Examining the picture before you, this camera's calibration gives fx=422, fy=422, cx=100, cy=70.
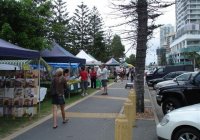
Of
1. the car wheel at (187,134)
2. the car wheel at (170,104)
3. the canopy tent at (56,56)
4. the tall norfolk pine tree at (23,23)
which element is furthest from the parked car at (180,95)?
the canopy tent at (56,56)

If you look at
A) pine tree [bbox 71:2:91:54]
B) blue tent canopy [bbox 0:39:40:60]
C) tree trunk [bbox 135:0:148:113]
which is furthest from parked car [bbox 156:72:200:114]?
pine tree [bbox 71:2:91:54]

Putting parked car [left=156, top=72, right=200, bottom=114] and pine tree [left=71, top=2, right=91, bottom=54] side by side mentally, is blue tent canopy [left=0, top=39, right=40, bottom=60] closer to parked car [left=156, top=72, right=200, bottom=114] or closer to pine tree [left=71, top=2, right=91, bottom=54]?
parked car [left=156, top=72, right=200, bottom=114]

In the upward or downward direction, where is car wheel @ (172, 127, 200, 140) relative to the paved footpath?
upward

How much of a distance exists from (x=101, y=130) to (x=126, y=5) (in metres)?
5.81

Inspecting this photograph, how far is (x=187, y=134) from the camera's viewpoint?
27.7ft

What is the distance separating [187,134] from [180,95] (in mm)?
6833

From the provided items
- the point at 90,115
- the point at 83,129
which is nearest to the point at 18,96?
the point at 90,115

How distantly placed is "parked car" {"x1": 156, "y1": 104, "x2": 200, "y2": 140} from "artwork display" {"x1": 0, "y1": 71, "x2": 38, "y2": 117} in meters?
6.33

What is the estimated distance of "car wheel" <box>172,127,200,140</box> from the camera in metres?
8.30

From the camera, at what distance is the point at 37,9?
73.5 feet

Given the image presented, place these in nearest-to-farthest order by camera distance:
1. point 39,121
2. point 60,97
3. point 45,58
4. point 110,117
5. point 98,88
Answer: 1. point 60,97
2. point 39,121
3. point 110,117
4. point 45,58
5. point 98,88

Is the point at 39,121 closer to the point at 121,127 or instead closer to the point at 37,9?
the point at 121,127

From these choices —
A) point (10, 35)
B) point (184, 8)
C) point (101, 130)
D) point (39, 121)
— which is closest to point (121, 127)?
point (101, 130)

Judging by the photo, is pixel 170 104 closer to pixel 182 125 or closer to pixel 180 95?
pixel 180 95
